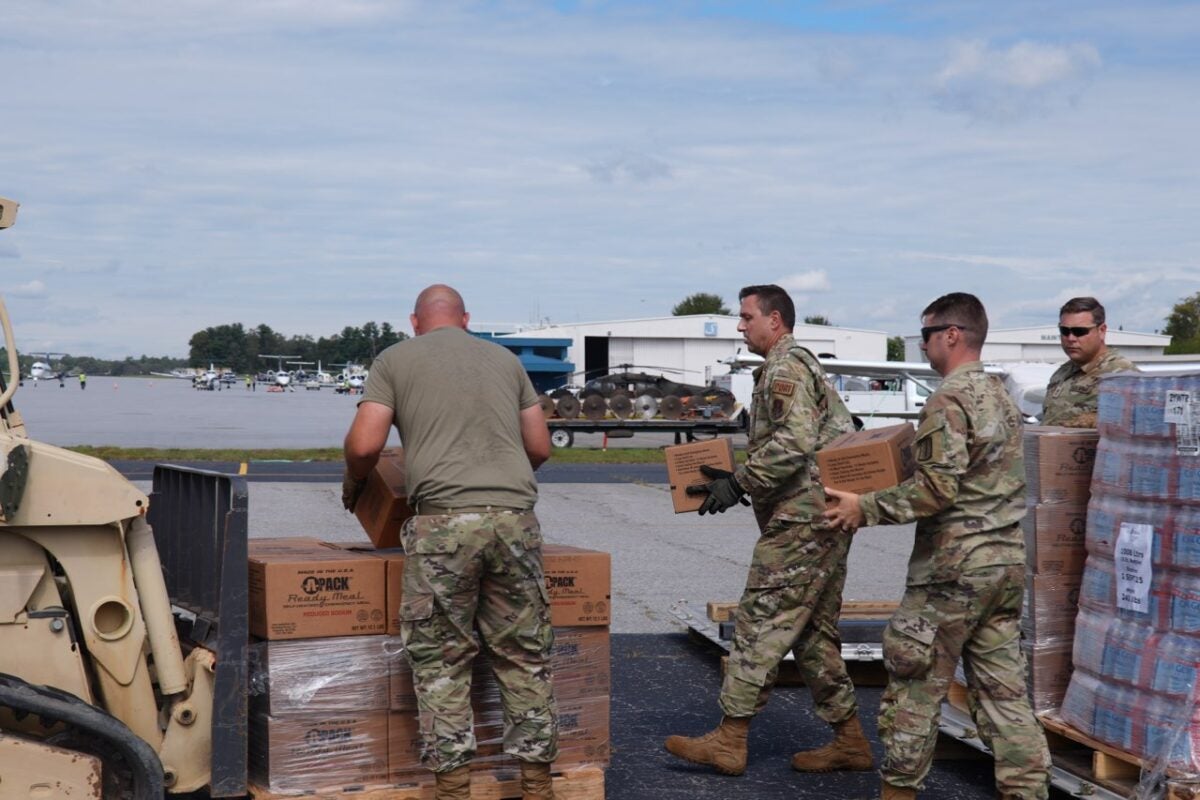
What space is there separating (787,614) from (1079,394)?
223 cm

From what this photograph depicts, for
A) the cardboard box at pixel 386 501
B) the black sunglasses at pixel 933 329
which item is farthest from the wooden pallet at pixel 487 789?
the black sunglasses at pixel 933 329

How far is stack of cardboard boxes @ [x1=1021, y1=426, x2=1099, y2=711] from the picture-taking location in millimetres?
5625

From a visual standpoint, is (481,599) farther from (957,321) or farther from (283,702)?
(957,321)

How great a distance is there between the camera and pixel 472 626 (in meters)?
4.90

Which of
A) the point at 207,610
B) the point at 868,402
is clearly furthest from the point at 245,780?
the point at 868,402

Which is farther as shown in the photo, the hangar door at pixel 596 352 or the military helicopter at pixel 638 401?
the hangar door at pixel 596 352

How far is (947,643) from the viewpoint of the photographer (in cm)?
493

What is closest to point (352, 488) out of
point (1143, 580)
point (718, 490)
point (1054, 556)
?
point (718, 490)

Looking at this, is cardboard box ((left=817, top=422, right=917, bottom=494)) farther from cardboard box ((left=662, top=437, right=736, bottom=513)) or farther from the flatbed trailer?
the flatbed trailer

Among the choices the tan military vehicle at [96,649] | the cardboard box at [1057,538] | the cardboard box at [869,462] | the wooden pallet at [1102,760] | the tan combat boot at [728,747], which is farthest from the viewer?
the tan combat boot at [728,747]

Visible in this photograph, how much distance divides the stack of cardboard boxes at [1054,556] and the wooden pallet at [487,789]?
198 centimetres

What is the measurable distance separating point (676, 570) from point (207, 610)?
738 centimetres

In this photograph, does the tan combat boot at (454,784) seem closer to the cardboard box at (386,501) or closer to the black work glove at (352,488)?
the cardboard box at (386,501)

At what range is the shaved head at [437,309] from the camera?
508 centimetres
